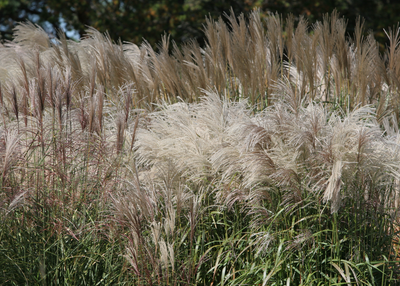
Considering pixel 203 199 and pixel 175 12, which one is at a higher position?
pixel 175 12

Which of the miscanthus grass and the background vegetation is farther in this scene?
the background vegetation

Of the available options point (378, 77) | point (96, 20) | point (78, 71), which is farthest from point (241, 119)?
point (96, 20)

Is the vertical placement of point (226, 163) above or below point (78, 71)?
below

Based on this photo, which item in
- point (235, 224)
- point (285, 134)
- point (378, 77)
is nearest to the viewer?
point (285, 134)

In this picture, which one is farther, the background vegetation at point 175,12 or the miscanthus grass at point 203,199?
the background vegetation at point 175,12

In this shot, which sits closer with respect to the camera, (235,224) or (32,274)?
(32,274)

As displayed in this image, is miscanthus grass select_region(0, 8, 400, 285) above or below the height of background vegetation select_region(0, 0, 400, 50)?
below

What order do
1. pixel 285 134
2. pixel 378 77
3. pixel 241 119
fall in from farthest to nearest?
pixel 378 77, pixel 241 119, pixel 285 134

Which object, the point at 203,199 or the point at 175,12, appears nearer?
the point at 203,199

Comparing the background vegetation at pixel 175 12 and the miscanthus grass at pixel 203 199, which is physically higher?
the background vegetation at pixel 175 12

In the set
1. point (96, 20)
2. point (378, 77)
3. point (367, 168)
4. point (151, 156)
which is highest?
point (96, 20)

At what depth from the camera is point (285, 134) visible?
2.57m

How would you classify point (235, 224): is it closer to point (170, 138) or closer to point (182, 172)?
point (182, 172)

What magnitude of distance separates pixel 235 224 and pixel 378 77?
1.95 meters
